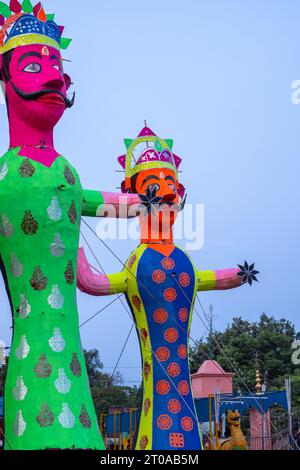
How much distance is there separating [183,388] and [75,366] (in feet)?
10.2

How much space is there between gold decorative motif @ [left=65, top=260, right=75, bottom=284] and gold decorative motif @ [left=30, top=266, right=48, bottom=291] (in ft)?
0.95

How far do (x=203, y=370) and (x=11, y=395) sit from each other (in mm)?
11002

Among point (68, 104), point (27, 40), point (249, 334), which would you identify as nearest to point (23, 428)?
point (68, 104)

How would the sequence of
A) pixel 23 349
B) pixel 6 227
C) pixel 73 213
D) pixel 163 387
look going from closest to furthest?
pixel 23 349
pixel 6 227
pixel 73 213
pixel 163 387

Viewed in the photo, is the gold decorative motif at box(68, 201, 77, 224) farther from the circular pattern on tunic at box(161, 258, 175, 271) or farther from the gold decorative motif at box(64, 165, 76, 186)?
the circular pattern on tunic at box(161, 258, 175, 271)

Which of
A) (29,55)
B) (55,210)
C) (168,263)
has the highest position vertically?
(29,55)

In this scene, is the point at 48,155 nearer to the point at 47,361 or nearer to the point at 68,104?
the point at 68,104

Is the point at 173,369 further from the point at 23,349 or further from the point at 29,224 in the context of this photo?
the point at 29,224

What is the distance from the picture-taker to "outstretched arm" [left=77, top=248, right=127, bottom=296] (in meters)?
11.0

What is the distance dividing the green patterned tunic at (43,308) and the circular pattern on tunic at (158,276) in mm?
2610

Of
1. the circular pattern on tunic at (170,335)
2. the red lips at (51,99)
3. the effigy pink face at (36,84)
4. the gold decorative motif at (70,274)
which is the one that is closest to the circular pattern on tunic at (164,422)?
the circular pattern on tunic at (170,335)

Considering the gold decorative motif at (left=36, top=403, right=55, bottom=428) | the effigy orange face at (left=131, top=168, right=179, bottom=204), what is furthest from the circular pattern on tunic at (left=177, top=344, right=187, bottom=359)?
the gold decorative motif at (left=36, top=403, right=55, bottom=428)

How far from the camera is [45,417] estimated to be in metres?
8.33

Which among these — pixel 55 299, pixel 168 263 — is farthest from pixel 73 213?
pixel 168 263
